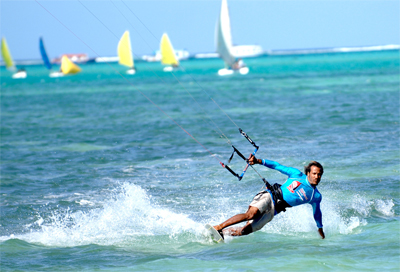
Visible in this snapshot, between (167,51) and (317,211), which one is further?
(167,51)

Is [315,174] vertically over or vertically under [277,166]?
under

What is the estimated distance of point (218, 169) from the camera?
13.7 m

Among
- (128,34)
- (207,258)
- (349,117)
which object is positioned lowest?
(207,258)

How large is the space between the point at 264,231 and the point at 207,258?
5.21ft

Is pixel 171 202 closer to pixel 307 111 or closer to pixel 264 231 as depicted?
pixel 264 231

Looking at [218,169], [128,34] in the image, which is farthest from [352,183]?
[128,34]

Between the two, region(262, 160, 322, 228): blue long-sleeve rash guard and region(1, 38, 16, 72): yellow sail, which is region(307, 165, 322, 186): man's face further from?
region(1, 38, 16, 72): yellow sail

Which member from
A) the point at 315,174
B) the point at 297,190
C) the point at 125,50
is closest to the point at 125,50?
the point at 125,50

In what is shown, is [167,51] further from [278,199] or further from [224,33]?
[278,199]

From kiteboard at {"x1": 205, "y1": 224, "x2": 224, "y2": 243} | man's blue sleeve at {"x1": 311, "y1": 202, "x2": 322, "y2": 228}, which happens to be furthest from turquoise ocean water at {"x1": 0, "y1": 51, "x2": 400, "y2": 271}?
man's blue sleeve at {"x1": 311, "y1": 202, "x2": 322, "y2": 228}

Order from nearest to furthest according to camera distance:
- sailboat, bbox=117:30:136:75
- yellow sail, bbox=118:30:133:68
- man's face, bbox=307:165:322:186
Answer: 1. man's face, bbox=307:165:322:186
2. yellow sail, bbox=118:30:133:68
3. sailboat, bbox=117:30:136:75

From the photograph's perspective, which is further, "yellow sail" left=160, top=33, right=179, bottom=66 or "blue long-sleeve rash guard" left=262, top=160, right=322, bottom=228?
"yellow sail" left=160, top=33, right=179, bottom=66

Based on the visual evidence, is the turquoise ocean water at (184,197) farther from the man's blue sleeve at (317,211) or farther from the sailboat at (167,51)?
the sailboat at (167,51)

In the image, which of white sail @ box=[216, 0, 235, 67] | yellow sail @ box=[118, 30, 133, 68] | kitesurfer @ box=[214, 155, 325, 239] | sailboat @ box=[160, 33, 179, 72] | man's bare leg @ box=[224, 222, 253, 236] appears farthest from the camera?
sailboat @ box=[160, 33, 179, 72]
